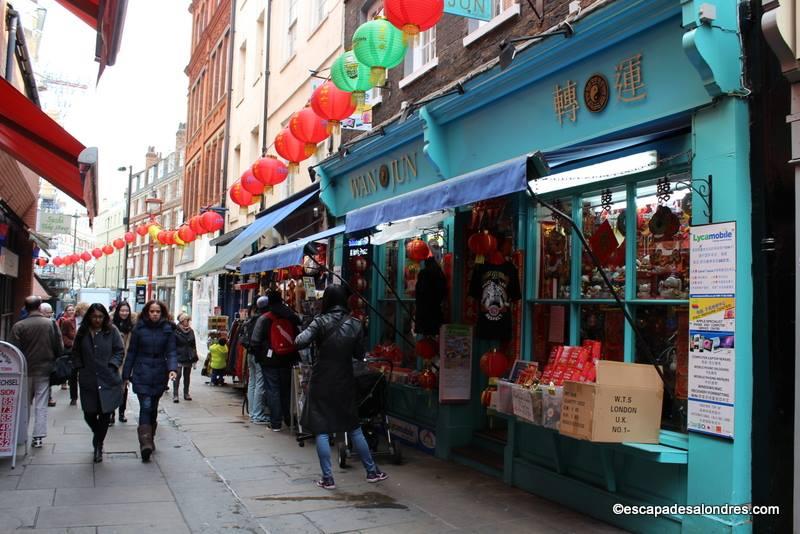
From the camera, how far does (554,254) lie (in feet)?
22.6

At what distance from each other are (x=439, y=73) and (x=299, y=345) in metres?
4.76

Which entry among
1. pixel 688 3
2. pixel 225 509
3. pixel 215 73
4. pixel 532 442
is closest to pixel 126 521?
pixel 225 509

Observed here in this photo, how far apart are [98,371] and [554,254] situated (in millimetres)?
5055

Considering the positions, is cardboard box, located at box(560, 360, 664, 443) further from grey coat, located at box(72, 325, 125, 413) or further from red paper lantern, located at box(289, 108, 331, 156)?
red paper lantern, located at box(289, 108, 331, 156)

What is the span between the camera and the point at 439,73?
959 cm

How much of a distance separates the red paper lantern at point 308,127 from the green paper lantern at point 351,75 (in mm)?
1647

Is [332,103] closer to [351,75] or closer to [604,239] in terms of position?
[351,75]

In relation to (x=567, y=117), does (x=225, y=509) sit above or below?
below

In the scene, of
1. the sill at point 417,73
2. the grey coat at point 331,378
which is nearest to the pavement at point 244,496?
the grey coat at point 331,378

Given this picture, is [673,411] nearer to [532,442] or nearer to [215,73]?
[532,442]

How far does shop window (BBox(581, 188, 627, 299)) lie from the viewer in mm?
6023

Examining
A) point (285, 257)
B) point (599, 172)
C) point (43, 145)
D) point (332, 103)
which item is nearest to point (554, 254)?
point (599, 172)

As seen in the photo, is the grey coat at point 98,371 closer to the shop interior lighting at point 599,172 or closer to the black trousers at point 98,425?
the black trousers at point 98,425

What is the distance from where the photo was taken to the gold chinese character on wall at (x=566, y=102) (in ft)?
21.0
